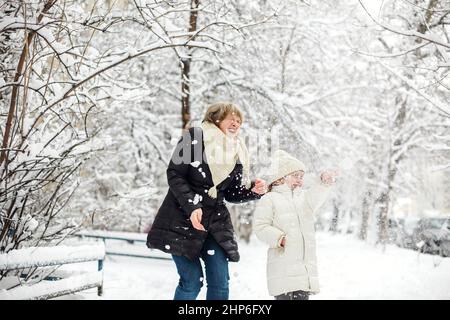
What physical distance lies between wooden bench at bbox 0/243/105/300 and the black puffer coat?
110 cm

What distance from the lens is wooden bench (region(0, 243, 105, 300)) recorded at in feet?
10.7

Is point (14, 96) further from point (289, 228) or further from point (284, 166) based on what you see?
point (289, 228)

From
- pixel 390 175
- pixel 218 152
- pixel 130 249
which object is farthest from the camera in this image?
pixel 390 175

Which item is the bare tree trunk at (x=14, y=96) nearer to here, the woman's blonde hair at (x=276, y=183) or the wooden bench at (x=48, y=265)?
the wooden bench at (x=48, y=265)

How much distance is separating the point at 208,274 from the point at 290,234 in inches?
29.8

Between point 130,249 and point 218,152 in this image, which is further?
point 130,249

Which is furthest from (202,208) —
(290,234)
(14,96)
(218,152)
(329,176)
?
(14,96)

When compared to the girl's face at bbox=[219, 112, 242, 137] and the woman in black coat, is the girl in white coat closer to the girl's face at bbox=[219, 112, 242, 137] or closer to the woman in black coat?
the woman in black coat

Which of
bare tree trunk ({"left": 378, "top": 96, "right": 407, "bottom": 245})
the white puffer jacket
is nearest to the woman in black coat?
the white puffer jacket

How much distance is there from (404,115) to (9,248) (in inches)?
541

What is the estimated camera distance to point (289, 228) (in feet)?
11.4

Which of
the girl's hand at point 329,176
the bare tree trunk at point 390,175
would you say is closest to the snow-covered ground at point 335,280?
the girl's hand at point 329,176

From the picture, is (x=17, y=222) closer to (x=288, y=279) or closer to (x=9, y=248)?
(x=9, y=248)
